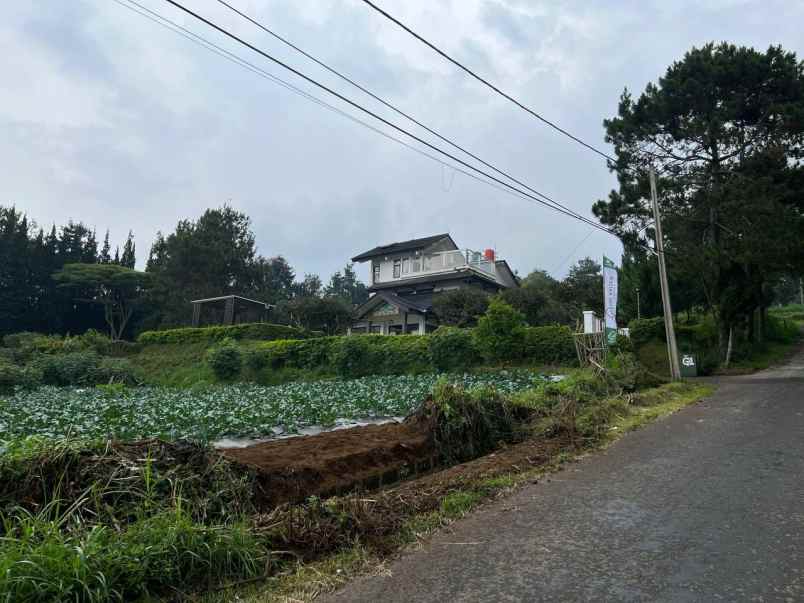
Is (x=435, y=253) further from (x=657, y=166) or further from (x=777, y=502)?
(x=777, y=502)

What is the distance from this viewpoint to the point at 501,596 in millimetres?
2725

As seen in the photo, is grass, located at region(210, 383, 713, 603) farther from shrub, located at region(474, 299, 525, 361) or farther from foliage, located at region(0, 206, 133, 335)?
foliage, located at region(0, 206, 133, 335)

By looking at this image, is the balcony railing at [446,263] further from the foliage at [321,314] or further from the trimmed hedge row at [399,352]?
the trimmed hedge row at [399,352]

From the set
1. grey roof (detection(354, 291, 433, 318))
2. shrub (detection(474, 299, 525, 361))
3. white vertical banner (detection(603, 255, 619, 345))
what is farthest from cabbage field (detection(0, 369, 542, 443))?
grey roof (detection(354, 291, 433, 318))

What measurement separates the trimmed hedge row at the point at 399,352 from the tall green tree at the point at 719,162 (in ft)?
18.8

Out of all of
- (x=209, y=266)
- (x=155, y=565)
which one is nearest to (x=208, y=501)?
(x=155, y=565)

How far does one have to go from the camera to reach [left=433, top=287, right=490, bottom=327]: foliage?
26.0 m

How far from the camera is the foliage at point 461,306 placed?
85.5 ft

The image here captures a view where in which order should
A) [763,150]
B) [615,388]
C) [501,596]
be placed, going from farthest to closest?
[763,150] < [615,388] < [501,596]

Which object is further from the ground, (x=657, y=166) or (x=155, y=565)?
(x=657, y=166)

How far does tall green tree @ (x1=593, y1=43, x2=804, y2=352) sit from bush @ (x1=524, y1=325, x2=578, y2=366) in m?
5.14

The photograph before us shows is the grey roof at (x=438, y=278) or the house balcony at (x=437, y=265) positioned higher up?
the house balcony at (x=437, y=265)

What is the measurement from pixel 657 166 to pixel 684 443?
52.7 feet

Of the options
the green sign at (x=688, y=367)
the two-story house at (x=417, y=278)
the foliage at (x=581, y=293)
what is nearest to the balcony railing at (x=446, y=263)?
the two-story house at (x=417, y=278)
